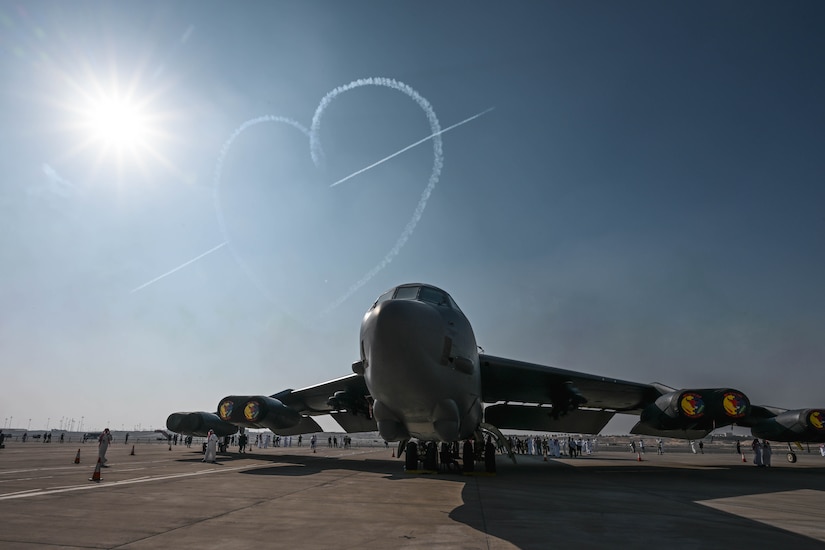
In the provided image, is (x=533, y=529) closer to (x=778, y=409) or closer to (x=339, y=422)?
(x=339, y=422)

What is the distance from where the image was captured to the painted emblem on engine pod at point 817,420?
16922mm

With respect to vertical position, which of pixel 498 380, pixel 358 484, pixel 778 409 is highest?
pixel 498 380

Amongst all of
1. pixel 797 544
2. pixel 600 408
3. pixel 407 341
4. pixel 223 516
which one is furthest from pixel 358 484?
pixel 600 408

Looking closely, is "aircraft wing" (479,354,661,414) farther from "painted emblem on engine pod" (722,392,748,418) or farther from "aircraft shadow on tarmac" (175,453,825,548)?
"aircraft shadow on tarmac" (175,453,825,548)

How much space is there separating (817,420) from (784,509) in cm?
1328

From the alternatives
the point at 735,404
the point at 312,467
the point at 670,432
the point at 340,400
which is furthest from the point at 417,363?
the point at 670,432

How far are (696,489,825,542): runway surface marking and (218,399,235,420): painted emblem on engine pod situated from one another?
1480 centimetres

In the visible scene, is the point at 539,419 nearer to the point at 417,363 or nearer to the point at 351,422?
the point at 351,422

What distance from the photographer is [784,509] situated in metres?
7.36

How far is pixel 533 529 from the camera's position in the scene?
535 cm

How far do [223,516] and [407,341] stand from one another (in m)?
3.94

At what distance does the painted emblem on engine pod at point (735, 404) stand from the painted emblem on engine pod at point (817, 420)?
18.3 ft

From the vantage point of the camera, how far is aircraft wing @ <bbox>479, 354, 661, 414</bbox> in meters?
15.9

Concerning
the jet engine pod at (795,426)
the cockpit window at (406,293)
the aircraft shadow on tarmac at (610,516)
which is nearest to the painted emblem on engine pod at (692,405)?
the aircraft shadow on tarmac at (610,516)
